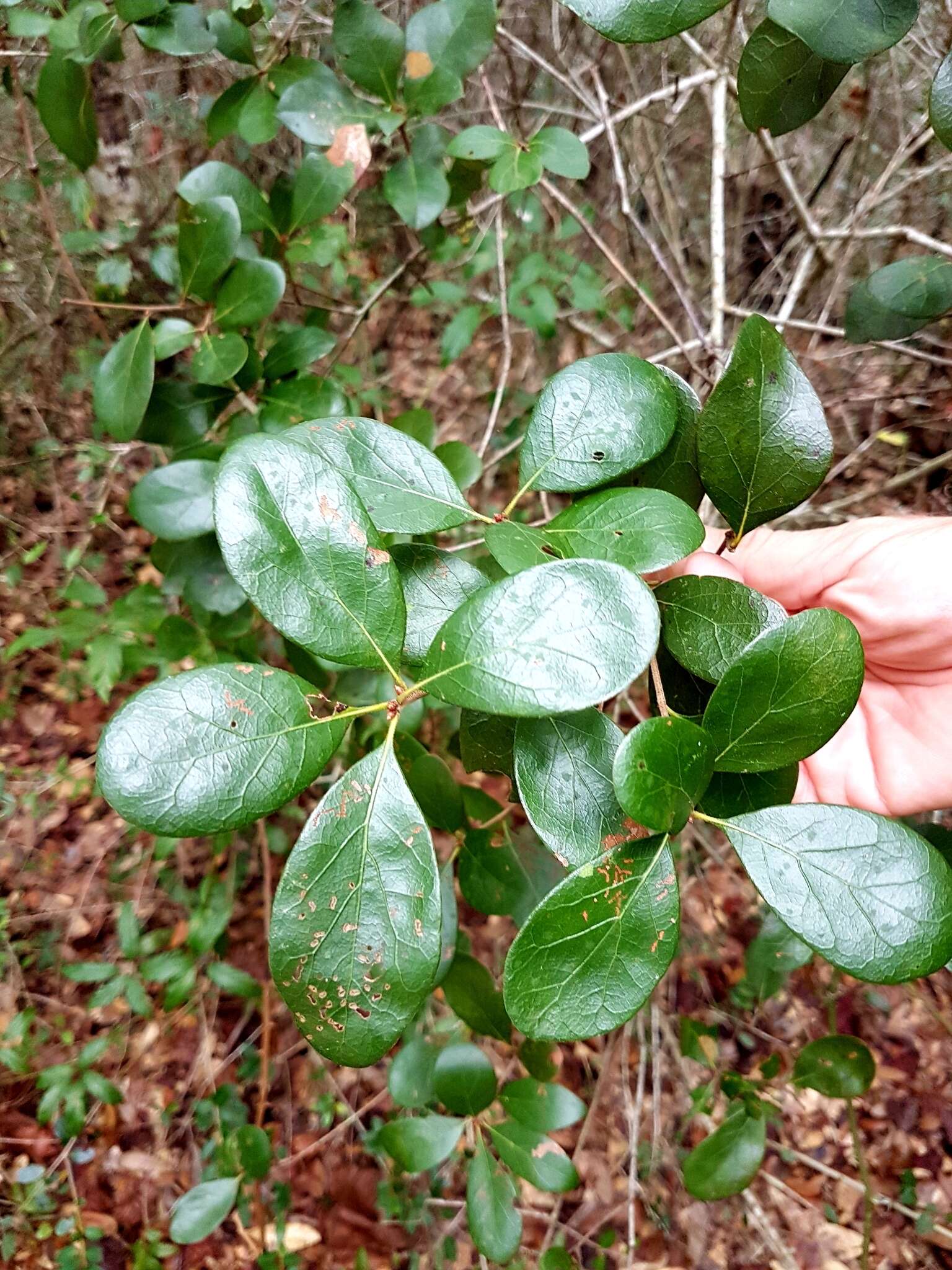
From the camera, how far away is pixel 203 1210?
4.56 feet

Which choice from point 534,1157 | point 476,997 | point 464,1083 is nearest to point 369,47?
point 476,997

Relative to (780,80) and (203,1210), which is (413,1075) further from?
(780,80)

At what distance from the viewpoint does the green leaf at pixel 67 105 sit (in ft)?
3.26

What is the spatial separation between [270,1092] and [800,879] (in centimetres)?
182

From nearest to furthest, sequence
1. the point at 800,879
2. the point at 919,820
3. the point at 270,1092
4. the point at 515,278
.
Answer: the point at 800,879 < the point at 919,820 < the point at 270,1092 < the point at 515,278

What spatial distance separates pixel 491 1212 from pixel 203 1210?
68 cm

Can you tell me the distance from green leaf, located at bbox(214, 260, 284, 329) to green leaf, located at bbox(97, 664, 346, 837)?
2.20ft

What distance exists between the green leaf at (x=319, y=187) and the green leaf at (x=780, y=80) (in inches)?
22.2

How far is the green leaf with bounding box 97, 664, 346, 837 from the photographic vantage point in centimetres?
50

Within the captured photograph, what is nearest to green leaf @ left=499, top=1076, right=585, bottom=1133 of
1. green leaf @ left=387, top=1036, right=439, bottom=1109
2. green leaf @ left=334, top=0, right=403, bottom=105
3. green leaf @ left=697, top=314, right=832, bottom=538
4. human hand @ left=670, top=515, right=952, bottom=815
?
green leaf @ left=387, top=1036, right=439, bottom=1109

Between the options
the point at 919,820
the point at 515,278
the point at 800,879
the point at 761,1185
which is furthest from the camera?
the point at 515,278

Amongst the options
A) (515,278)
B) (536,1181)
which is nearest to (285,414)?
(536,1181)

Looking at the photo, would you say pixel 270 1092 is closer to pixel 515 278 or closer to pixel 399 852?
pixel 399 852

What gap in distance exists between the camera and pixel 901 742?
99 centimetres
